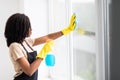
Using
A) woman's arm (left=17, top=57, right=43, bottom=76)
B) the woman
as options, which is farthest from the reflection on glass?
woman's arm (left=17, top=57, right=43, bottom=76)

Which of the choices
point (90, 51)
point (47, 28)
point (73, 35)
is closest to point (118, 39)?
point (90, 51)

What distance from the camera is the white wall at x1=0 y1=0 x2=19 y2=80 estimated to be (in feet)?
9.09

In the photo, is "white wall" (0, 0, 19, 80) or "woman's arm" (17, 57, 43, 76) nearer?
"woman's arm" (17, 57, 43, 76)

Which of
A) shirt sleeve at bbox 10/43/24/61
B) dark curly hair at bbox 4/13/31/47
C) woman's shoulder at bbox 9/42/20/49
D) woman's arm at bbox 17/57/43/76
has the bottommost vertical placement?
woman's arm at bbox 17/57/43/76

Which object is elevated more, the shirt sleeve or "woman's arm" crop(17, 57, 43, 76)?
the shirt sleeve

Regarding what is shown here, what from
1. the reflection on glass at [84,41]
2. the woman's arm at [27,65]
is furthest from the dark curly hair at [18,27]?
the reflection on glass at [84,41]

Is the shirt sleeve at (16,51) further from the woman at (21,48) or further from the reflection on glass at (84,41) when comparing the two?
the reflection on glass at (84,41)

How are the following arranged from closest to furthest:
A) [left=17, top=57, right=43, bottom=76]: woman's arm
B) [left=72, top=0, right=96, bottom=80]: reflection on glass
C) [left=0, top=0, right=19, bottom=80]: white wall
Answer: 1. [left=17, top=57, right=43, bottom=76]: woman's arm
2. [left=72, top=0, right=96, bottom=80]: reflection on glass
3. [left=0, top=0, right=19, bottom=80]: white wall

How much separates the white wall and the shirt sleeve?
1277mm

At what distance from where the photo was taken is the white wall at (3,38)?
277 centimetres

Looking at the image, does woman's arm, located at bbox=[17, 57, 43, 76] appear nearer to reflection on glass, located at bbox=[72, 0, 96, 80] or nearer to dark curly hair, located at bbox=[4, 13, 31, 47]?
dark curly hair, located at bbox=[4, 13, 31, 47]

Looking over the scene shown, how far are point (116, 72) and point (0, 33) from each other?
166cm

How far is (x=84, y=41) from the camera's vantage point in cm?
210

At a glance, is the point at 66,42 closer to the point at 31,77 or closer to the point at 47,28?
the point at 47,28
